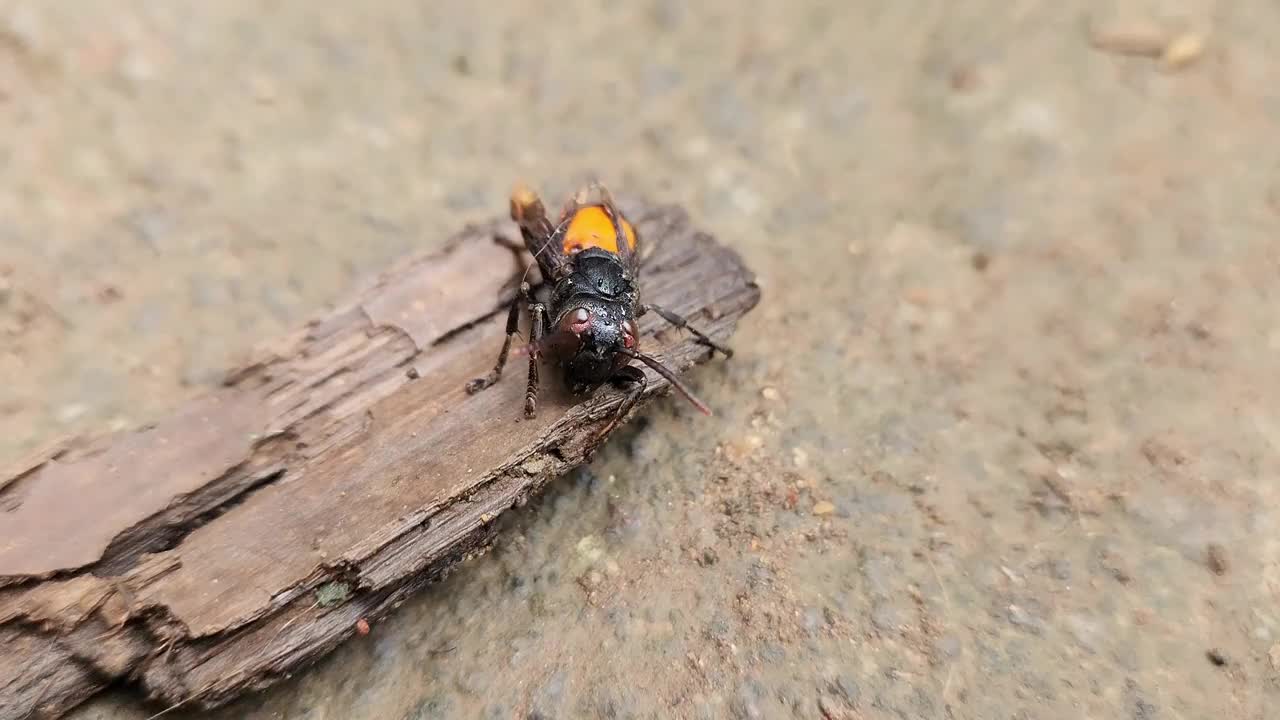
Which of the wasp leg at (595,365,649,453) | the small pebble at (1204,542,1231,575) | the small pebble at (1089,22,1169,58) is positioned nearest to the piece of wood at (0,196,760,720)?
the wasp leg at (595,365,649,453)

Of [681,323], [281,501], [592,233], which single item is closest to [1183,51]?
[681,323]

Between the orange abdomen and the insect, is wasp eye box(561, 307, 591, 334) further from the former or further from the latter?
the orange abdomen

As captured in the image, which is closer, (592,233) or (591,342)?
(591,342)

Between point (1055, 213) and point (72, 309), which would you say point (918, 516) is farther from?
point (72, 309)

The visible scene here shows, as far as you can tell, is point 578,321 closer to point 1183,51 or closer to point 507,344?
point 507,344

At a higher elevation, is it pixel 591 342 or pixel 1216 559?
pixel 591 342

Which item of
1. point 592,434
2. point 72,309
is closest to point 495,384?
point 592,434
